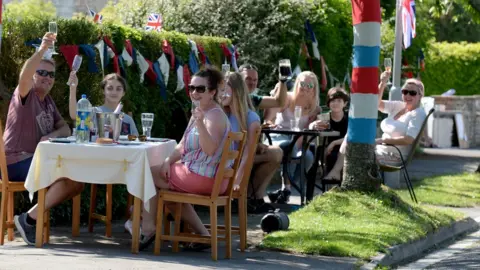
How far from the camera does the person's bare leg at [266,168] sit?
12.4m

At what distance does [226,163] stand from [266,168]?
339 cm

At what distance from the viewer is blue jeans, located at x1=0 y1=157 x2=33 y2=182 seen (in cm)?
968

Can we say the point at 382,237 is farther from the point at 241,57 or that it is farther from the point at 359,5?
the point at 241,57

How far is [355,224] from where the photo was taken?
10.7 meters

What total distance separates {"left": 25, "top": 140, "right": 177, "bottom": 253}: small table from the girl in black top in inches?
160

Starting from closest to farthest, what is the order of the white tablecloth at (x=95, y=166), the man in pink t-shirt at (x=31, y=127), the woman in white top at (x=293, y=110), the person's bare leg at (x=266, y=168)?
the white tablecloth at (x=95, y=166) < the man in pink t-shirt at (x=31, y=127) < the person's bare leg at (x=266, y=168) < the woman in white top at (x=293, y=110)

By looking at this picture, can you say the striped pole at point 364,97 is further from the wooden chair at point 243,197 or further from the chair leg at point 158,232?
the chair leg at point 158,232

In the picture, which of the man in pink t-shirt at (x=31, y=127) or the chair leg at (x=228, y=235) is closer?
the chair leg at (x=228, y=235)

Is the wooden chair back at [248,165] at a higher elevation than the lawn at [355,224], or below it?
higher

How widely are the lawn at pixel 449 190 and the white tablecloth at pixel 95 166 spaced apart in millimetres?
5728

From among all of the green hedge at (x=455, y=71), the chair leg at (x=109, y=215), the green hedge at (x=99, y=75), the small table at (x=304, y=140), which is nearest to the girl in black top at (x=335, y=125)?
the small table at (x=304, y=140)

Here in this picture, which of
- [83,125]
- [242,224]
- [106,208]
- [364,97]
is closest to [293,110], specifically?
[364,97]

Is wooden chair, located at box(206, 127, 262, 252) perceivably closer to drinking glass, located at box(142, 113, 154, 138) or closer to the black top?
drinking glass, located at box(142, 113, 154, 138)

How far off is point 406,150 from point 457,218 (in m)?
1.47
